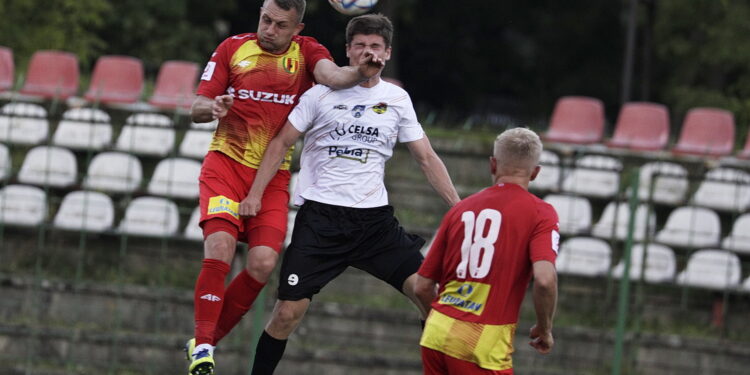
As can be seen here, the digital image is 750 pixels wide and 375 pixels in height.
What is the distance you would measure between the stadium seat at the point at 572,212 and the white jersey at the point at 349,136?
4.92 meters

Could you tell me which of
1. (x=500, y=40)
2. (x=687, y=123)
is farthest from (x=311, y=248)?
(x=500, y=40)

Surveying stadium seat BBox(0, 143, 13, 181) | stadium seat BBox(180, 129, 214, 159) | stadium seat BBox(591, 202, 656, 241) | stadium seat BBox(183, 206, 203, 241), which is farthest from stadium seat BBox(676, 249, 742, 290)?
stadium seat BBox(0, 143, 13, 181)

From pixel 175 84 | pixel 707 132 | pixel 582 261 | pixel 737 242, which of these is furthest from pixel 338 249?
pixel 175 84

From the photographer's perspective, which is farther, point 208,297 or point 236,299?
point 236,299

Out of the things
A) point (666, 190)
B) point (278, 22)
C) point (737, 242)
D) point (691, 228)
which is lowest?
point (737, 242)

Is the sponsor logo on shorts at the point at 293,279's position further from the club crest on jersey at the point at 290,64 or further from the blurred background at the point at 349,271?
the blurred background at the point at 349,271

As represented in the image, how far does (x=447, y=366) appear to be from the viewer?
16.7 feet

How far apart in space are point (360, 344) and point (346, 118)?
4749mm

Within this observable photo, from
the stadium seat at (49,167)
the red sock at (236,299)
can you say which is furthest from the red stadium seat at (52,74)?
the red sock at (236,299)

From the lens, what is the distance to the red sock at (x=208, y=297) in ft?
19.5

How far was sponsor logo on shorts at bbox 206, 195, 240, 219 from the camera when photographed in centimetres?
595

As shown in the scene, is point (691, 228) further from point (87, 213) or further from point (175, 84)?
point (175, 84)

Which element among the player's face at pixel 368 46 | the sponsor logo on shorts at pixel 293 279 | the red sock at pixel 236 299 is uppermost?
the player's face at pixel 368 46

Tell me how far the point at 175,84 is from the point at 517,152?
11356 mm
